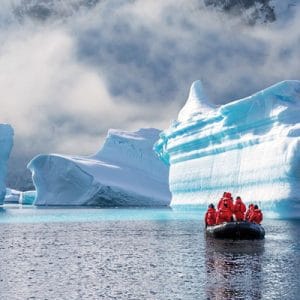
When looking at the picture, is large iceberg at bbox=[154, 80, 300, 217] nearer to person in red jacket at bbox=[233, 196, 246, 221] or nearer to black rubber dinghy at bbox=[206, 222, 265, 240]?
person in red jacket at bbox=[233, 196, 246, 221]

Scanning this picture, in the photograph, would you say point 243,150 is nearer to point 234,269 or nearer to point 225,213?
point 225,213

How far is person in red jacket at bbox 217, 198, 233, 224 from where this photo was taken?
18406 mm

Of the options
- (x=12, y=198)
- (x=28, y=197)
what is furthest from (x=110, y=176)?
(x=12, y=198)

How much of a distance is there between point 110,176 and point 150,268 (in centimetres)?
5084

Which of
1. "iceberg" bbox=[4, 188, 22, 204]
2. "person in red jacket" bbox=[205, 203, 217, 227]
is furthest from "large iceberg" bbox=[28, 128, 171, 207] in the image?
"iceberg" bbox=[4, 188, 22, 204]

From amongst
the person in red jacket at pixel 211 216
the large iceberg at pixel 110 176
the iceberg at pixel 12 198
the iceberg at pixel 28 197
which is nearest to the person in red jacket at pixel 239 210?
the person in red jacket at pixel 211 216

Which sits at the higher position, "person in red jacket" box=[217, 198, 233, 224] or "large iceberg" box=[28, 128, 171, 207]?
"large iceberg" box=[28, 128, 171, 207]

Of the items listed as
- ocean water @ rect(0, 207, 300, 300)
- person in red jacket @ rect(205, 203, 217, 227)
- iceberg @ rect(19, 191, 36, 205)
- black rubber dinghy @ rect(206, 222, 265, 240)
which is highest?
iceberg @ rect(19, 191, 36, 205)

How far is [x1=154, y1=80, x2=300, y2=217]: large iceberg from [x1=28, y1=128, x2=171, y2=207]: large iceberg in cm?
2078

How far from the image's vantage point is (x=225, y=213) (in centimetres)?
1844

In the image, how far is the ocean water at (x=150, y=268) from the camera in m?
9.48

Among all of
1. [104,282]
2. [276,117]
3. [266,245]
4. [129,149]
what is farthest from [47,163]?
[104,282]

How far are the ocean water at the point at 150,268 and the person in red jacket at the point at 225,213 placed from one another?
3.31 feet

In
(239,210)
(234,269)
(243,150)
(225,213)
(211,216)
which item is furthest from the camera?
(243,150)
